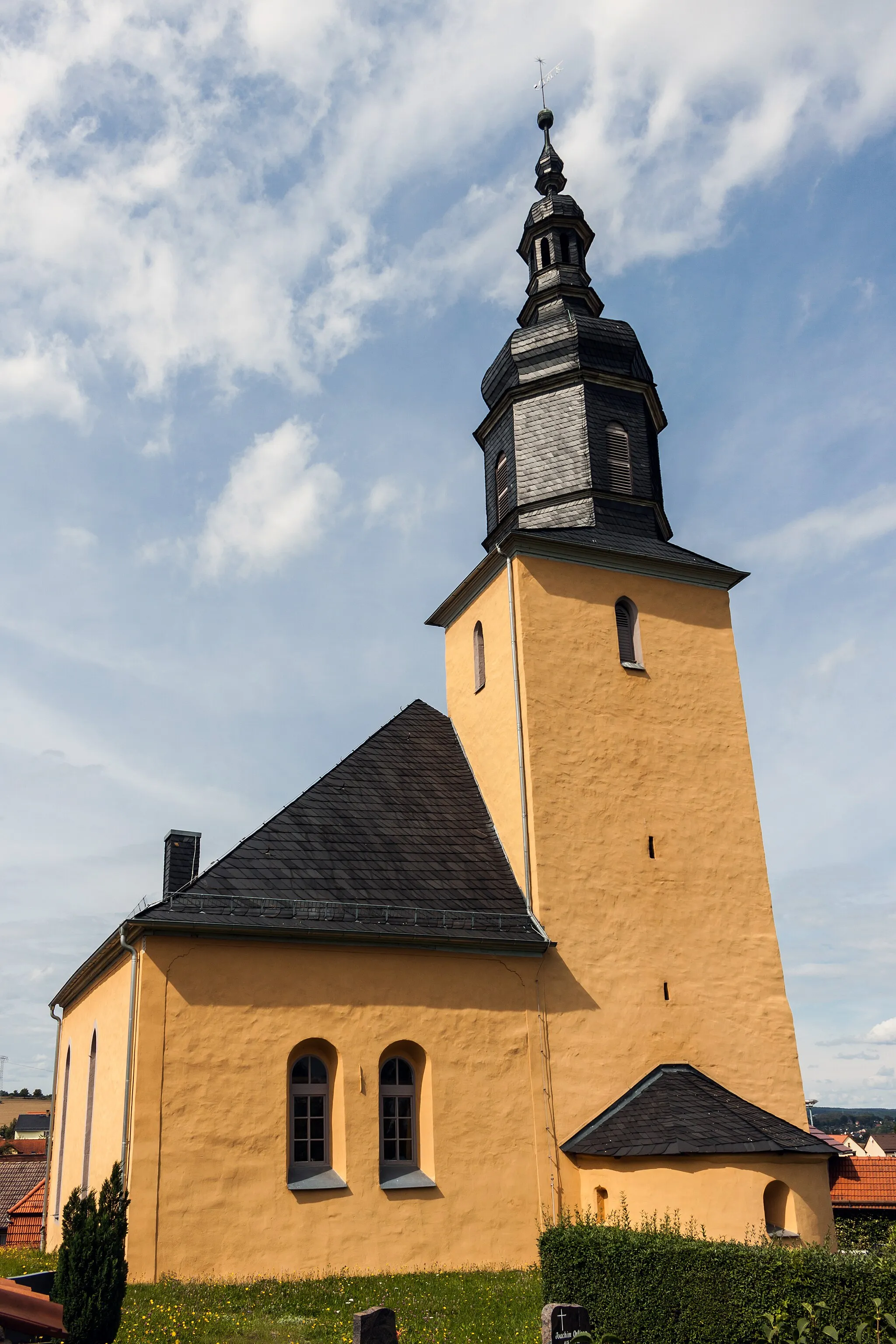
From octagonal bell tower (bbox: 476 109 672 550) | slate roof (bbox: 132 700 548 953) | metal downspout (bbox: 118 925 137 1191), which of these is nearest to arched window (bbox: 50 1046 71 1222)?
metal downspout (bbox: 118 925 137 1191)

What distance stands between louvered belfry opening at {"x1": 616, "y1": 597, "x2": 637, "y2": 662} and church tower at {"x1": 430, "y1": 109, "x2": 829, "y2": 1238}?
1.7 inches

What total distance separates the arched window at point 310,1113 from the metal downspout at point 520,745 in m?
4.31

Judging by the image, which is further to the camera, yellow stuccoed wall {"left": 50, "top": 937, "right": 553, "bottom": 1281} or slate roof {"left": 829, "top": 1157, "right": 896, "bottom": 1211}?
slate roof {"left": 829, "top": 1157, "right": 896, "bottom": 1211}

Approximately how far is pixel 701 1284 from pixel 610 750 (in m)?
9.78

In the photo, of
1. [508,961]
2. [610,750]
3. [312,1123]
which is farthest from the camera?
[610,750]

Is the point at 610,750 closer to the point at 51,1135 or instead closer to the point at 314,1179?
the point at 314,1179

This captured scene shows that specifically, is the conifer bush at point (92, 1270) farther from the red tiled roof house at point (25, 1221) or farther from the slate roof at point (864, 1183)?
the red tiled roof house at point (25, 1221)

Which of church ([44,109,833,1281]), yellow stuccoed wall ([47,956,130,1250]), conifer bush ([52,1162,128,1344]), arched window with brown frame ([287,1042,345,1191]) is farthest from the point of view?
yellow stuccoed wall ([47,956,130,1250])

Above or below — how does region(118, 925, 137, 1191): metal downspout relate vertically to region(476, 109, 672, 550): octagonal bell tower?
below

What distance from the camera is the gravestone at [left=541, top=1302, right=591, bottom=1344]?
10.8 meters

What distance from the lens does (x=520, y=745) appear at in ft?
61.8

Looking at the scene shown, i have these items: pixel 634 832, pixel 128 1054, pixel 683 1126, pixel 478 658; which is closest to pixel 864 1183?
pixel 683 1126

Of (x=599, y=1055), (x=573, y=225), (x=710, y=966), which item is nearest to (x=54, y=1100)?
(x=599, y=1055)

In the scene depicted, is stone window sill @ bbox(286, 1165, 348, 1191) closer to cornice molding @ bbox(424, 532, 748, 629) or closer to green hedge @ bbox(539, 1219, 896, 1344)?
green hedge @ bbox(539, 1219, 896, 1344)
